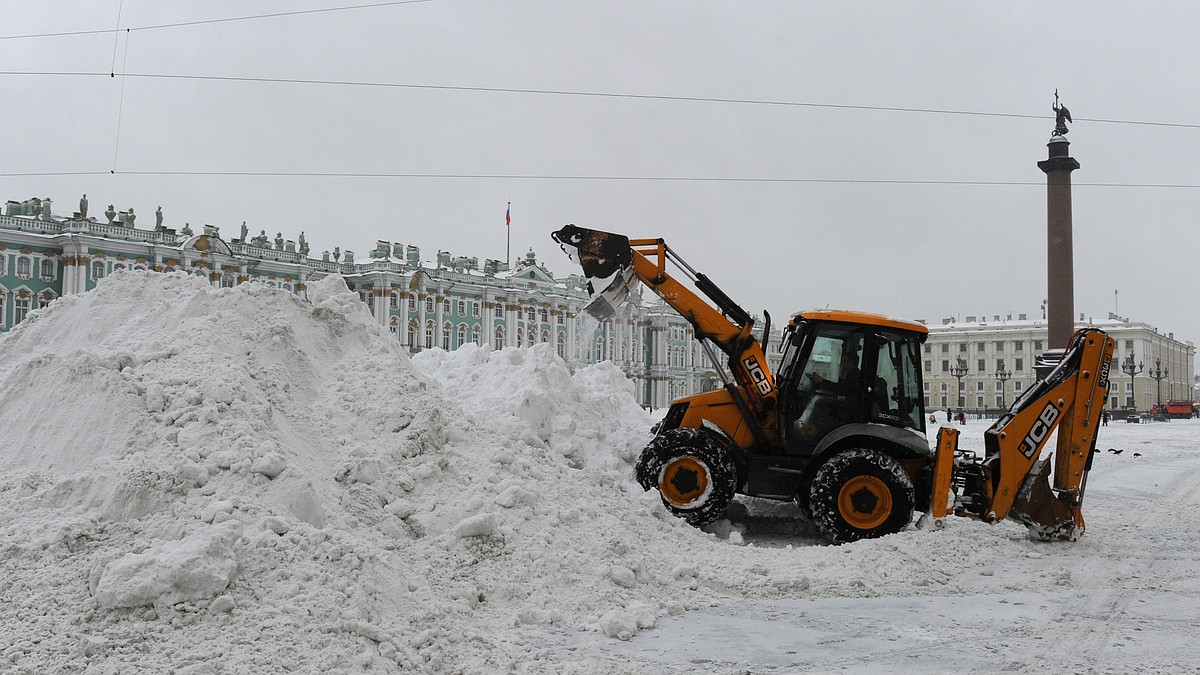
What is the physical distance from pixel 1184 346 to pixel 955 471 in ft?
473

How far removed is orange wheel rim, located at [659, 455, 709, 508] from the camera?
858 centimetres

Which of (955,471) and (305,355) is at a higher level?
(305,355)

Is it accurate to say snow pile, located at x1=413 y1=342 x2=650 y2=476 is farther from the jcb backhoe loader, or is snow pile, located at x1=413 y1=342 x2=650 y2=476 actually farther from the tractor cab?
the tractor cab

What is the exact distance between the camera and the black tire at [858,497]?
8109 mm

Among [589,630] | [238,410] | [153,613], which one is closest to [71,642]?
[153,613]

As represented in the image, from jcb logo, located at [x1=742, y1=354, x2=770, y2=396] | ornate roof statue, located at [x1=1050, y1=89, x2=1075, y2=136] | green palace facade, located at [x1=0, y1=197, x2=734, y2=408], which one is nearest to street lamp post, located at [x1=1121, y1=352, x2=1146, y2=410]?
green palace facade, located at [x1=0, y1=197, x2=734, y2=408]

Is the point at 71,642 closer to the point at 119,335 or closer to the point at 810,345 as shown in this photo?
the point at 119,335

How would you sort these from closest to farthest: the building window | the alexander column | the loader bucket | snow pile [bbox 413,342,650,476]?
snow pile [bbox 413,342,650,476]
the loader bucket
the alexander column
the building window

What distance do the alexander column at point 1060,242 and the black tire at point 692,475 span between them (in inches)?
704

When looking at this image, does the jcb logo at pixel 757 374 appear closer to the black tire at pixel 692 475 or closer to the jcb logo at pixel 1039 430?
the black tire at pixel 692 475

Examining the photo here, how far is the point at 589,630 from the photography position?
5551 mm

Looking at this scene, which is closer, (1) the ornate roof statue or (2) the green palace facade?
(1) the ornate roof statue

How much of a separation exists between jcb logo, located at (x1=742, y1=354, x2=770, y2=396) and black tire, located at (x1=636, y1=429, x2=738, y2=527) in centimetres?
81

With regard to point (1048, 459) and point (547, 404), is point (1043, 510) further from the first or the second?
point (547, 404)
